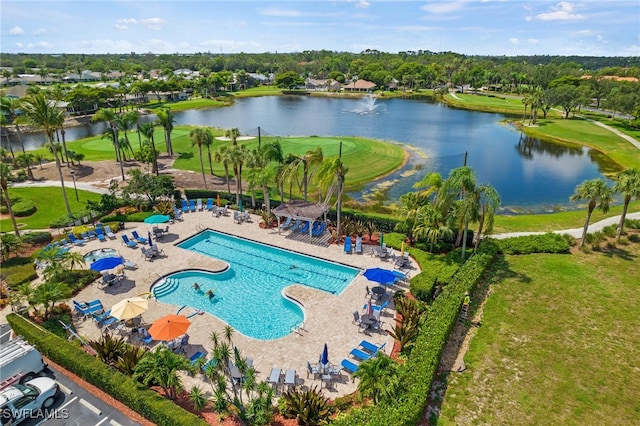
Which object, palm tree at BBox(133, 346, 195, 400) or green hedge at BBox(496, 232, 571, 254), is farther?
green hedge at BBox(496, 232, 571, 254)

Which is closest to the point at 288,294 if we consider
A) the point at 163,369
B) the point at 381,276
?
the point at 381,276

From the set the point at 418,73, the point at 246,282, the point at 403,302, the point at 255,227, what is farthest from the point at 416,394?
the point at 418,73

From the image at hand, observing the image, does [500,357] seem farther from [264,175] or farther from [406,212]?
[264,175]

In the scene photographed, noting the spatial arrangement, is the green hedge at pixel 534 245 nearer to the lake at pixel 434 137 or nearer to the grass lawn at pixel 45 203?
the lake at pixel 434 137

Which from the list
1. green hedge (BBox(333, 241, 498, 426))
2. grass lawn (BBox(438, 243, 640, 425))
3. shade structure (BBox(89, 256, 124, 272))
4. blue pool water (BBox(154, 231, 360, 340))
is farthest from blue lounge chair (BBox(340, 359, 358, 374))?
shade structure (BBox(89, 256, 124, 272))

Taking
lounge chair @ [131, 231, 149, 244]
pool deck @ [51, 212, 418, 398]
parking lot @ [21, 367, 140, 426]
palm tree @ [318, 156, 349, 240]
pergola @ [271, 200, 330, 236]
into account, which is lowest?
parking lot @ [21, 367, 140, 426]

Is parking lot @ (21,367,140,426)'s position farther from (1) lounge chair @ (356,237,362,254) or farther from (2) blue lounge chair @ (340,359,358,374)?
(1) lounge chair @ (356,237,362,254)
